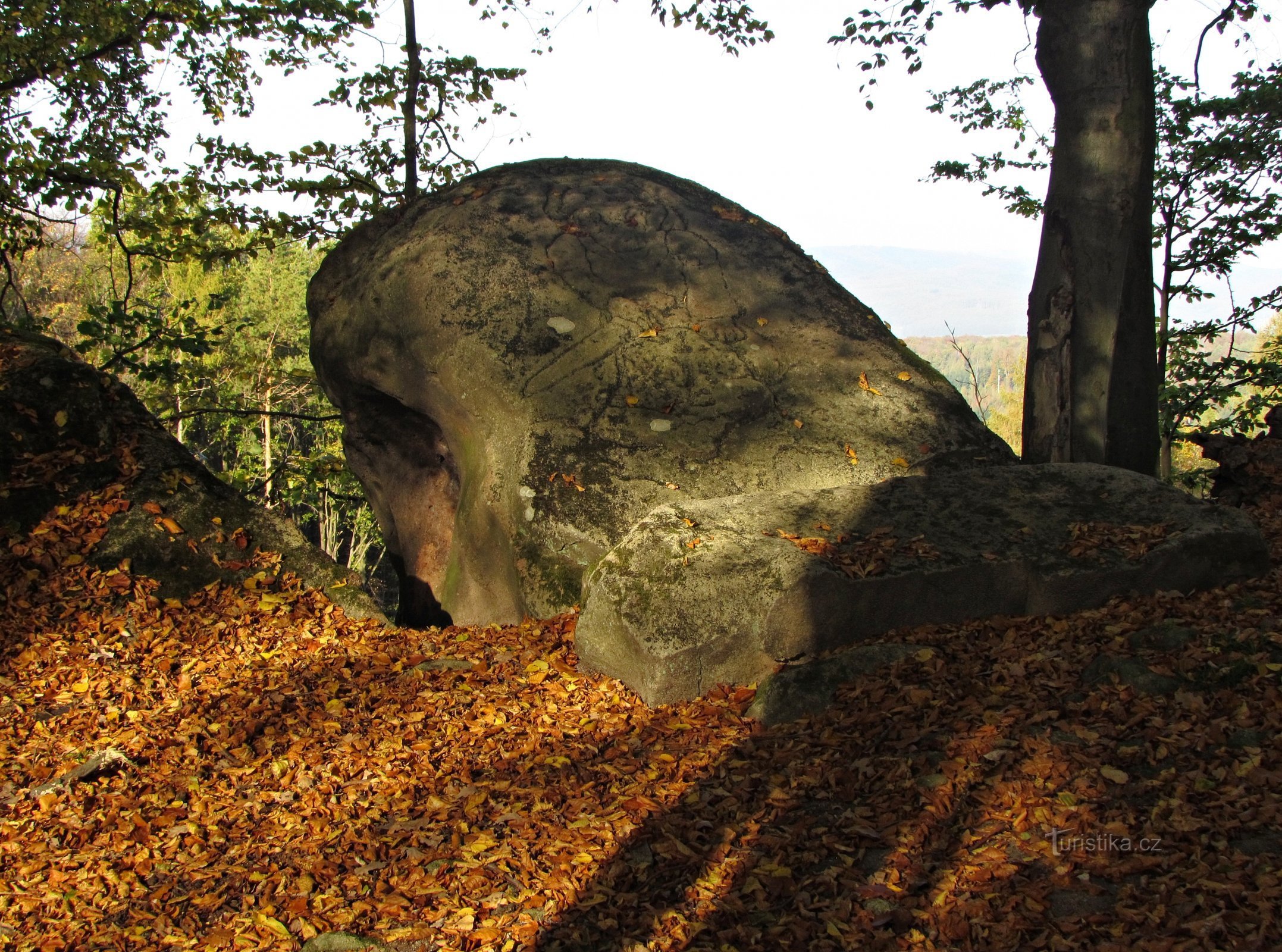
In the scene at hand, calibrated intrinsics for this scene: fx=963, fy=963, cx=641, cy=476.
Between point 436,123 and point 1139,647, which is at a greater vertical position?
point 436,123

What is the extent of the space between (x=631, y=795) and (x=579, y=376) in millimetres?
2991

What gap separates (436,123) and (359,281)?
18.5ft

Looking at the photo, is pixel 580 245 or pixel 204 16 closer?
pixel 580 245

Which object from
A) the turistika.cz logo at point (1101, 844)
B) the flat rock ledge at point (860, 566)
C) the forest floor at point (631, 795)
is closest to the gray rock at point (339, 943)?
the forest floor at point (631, 795)

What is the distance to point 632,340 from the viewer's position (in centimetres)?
596

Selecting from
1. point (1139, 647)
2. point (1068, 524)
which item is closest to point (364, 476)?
point (1068, 524)

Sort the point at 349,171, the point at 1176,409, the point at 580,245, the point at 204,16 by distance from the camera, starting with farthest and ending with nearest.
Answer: the point at 1176,409 → the point at 349,171 → the point at 204,16 → the point at 580,245

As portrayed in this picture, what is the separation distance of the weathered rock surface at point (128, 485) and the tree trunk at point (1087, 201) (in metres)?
4.49

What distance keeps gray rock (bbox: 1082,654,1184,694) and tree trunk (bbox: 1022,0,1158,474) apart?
8.94ft

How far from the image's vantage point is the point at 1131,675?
3607 millimetres

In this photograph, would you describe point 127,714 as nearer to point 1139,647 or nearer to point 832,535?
point 832,535

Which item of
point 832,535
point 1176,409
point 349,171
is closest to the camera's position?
point 832,535

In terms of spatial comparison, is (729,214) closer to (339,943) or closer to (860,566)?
(860,566)

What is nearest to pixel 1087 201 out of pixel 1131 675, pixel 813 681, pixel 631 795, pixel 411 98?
pixel 1131 675
